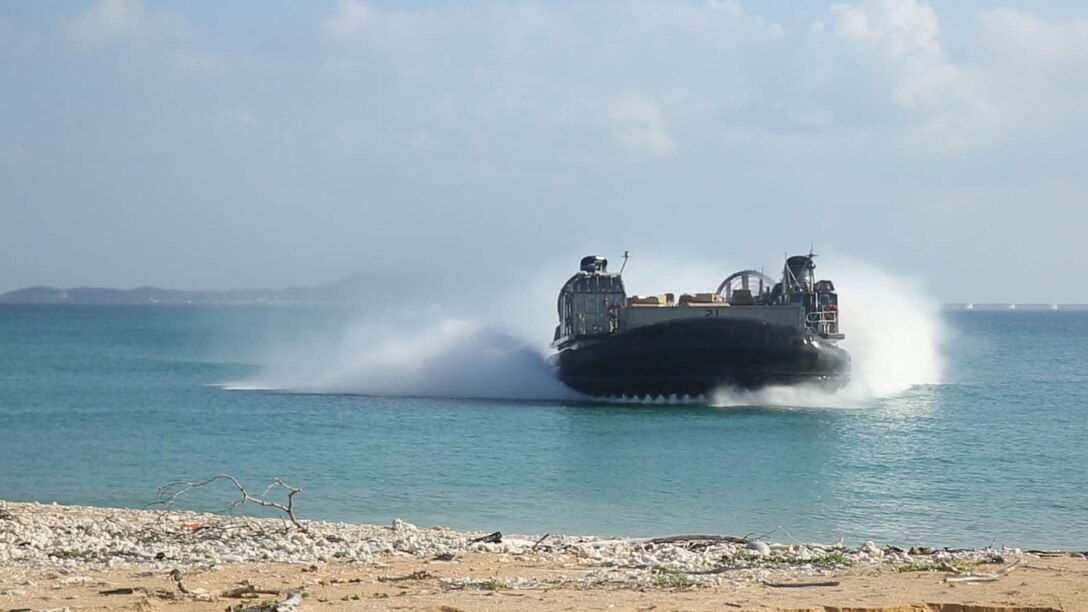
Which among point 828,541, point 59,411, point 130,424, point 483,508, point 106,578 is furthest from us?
point 59,411

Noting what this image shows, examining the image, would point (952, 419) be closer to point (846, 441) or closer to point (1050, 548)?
point (846, 441)

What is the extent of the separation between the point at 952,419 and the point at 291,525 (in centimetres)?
1860

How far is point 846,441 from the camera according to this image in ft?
75.1

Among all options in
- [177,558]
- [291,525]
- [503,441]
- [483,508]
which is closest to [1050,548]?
[483,508]

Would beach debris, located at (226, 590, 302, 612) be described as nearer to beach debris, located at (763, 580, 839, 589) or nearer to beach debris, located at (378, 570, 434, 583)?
beach debris, located at (378, 570, 434, 583)

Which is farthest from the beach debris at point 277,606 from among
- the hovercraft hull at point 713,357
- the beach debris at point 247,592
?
the hovercraft hull at point 713,357

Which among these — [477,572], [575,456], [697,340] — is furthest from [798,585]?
[697,340]

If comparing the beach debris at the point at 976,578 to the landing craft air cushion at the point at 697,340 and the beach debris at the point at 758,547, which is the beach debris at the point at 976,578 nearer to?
the beach debris at the point at 758,547

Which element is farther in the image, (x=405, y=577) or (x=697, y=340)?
(x=697, y=340)

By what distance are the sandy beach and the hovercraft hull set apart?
52.1ft

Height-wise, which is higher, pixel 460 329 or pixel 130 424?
pixel 460 329

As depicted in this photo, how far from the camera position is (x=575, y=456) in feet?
68.9

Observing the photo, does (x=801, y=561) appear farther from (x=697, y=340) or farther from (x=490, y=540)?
(x=697, y=340)

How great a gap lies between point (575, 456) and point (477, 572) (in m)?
11.5
